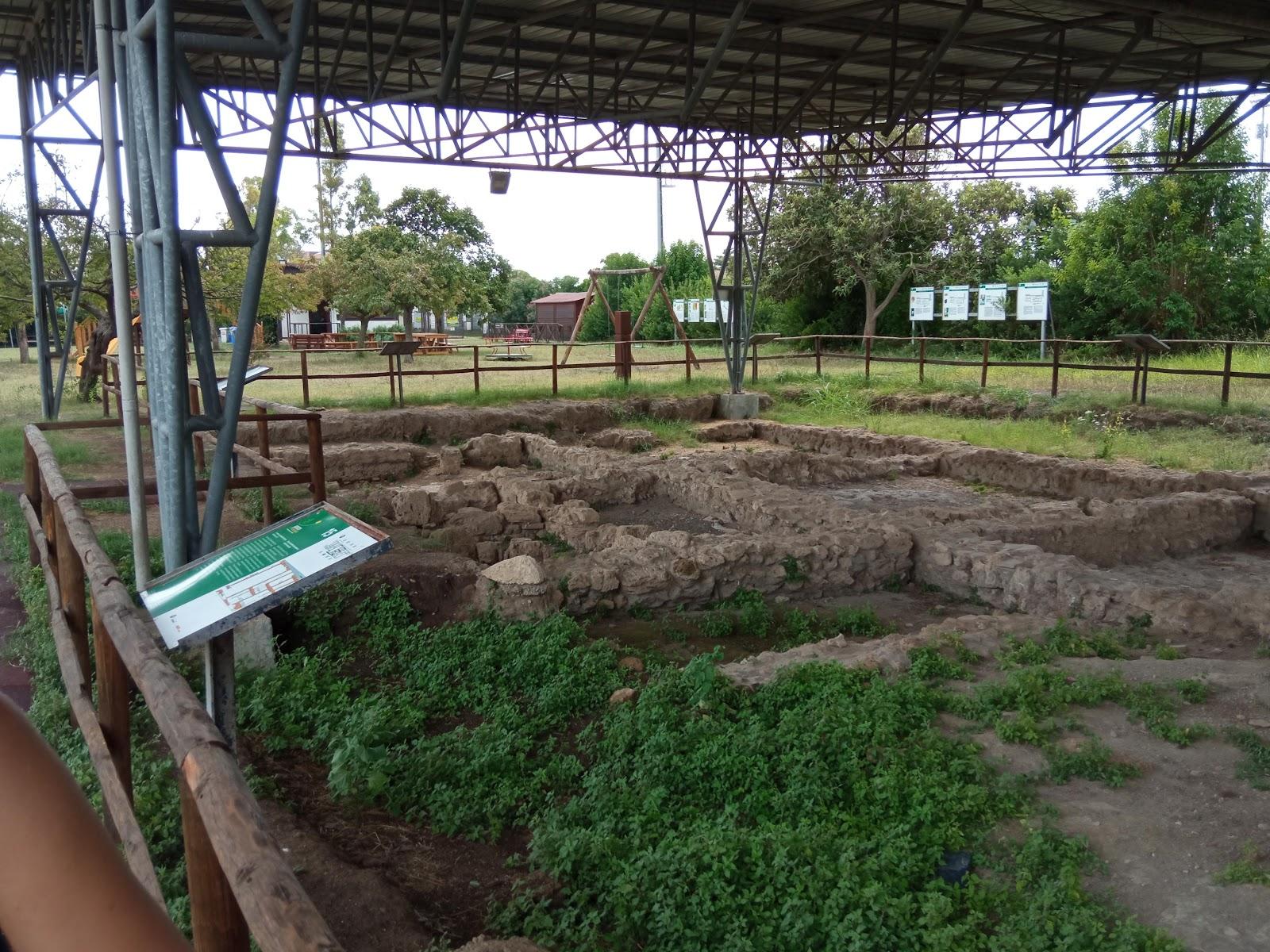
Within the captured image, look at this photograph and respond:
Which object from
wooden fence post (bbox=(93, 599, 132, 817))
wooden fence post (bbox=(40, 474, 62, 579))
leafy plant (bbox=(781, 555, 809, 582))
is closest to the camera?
wooden fence post (bbox=(93, 599, 132, 817))

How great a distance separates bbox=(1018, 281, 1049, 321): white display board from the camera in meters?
22.2

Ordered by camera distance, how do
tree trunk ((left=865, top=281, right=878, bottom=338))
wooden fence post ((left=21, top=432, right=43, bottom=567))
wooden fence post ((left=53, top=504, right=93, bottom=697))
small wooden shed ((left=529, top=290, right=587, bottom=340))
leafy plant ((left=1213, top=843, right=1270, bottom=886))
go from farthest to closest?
small wooden shed ((left=529, top=290, right=587, bottom=340)) < tree trunk ((left=865, top=281, right=878, bottom=338)) < wooden fence post ((left=21, top=432, right=43, bottom=567)) < wooden fence post ((left=53, top=504, right=93, bottom=697)) < leafy plant ((left=1213, top=843, right=1270, bottom=886))

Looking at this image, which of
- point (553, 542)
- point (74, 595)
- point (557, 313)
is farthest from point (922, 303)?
point (557, 313)

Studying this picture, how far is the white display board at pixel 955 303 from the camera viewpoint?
24.0m

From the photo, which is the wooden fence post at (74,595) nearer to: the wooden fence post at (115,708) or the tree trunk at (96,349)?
the wooden fence post at (115,708)

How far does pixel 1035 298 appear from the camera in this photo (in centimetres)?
2231


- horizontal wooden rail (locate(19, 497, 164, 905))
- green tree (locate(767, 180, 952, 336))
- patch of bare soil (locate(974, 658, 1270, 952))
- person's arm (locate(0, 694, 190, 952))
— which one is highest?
green tree (locate(767, 180, 952, 336))

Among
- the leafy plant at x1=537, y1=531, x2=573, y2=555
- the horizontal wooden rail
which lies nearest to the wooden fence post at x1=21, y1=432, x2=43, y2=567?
the horizontal wooden rail

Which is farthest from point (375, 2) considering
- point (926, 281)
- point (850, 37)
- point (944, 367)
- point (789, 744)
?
point (926, 281)

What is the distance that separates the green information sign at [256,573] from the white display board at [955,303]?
73.6 ft

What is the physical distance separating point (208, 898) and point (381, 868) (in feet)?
7.44

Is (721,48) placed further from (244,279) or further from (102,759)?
(102,759)

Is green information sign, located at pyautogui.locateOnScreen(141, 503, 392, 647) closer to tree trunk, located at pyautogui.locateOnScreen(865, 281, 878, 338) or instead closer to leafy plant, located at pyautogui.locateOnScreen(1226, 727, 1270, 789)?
leafy plant, located at pyautogui.locateOnScreen(1226, 727, 1270, 789)

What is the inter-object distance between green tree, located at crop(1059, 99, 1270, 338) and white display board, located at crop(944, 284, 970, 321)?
4668 millimetres
